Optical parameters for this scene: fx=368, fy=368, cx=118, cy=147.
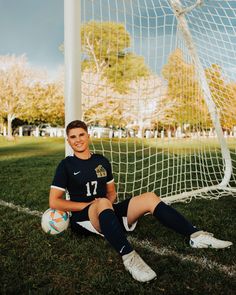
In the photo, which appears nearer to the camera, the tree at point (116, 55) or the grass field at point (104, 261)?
the grass field at point (104, 261)

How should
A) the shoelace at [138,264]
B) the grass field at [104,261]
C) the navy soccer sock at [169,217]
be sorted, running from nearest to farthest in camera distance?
1. the grass field at [104,261]
2. the shoelace at [138,264]
3. the navy soccer sock at [169,217]

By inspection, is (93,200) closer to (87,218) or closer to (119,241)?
(87,218)

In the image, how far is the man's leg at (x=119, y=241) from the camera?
259 centimetres

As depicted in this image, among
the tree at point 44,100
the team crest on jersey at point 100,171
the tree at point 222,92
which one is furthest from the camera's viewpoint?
the tree at point 44,100

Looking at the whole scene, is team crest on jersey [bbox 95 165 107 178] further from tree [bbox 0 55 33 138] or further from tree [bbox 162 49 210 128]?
tree [bbox 0 55 33 138]

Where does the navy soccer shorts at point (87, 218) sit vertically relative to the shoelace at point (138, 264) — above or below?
above

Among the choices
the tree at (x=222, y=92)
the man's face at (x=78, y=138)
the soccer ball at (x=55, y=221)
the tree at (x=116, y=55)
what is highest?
the tree at (x=116, y=55)

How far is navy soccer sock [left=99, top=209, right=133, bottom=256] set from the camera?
2.73 meters

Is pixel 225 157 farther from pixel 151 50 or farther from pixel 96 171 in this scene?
pixel 96 171

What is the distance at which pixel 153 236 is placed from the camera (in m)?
3.53

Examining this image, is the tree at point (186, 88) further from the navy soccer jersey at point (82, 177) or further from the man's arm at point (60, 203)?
the man's arm at point (60, 203)

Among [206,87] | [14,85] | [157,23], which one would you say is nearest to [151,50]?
[157,23]

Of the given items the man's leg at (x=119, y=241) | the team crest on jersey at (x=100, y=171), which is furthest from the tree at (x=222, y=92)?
the man's leg at (x=119, y=241)

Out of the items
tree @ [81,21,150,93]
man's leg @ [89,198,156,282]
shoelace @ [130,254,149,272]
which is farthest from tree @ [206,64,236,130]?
shoelace @ [130,254,149,272]
